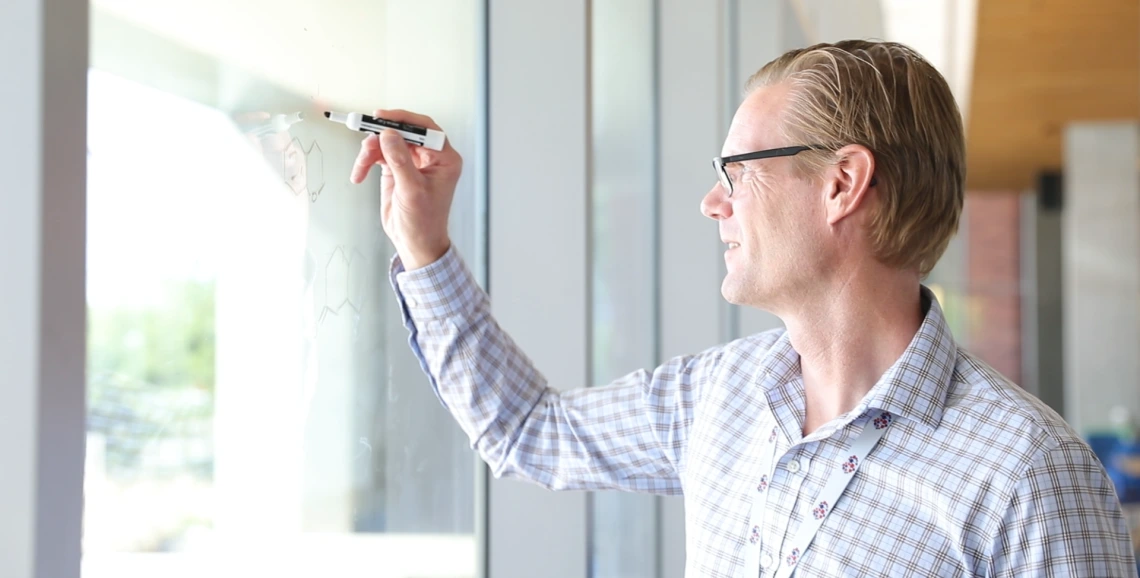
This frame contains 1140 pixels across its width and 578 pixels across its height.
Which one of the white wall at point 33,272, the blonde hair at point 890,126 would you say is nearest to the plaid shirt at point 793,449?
the blonde hair at point 890,126

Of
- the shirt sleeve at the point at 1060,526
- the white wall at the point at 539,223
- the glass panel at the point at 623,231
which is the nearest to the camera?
the shirt sleeve at the point at 1060,526

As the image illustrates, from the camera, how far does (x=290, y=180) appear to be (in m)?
1.14

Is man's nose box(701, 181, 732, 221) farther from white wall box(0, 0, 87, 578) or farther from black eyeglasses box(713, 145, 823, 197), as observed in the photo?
white wall box(0, 0, 87, 578)

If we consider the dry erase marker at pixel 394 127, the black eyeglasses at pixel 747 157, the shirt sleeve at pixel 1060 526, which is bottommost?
the shirt sleeve at pixel 1060 526

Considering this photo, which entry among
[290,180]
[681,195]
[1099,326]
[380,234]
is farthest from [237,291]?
[1099,326]

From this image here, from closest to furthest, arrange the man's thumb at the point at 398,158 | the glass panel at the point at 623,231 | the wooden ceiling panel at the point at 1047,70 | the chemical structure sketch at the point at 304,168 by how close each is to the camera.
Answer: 1. the chemical structure sketch at the point at 304,168
2. the man's thumb at the point at 398,158
3. the glass panel at the point at 623,231
4. the wooden ceiling panel at the point at 1047,70

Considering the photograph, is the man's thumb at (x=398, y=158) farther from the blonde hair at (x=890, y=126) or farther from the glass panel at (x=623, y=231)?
the glass panel at (x=623, y=231)

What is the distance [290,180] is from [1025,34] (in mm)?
5289

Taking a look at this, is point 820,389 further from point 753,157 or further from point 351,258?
point 351,258

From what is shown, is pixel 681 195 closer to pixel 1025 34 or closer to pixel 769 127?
pixel 769 127

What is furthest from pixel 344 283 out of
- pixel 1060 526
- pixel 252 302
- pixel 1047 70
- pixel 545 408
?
pixel 1047 70

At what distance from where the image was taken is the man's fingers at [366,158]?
1253 millimetres

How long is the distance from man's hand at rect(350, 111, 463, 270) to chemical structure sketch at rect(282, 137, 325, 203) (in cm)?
6

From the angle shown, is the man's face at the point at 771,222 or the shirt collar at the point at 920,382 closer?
the shirt collar at the point at 920,382
